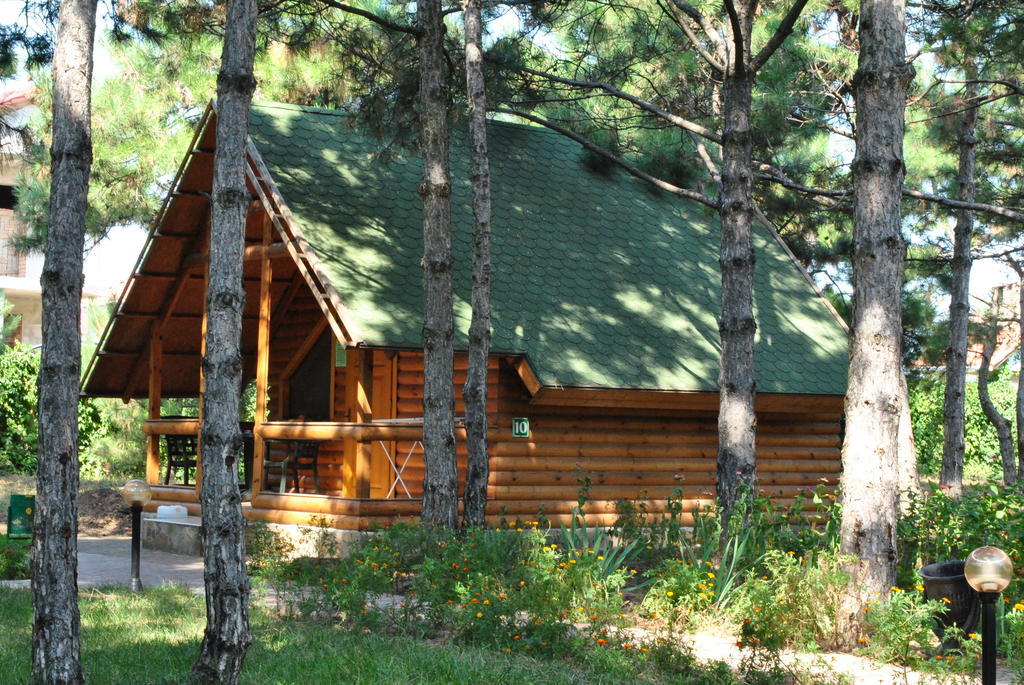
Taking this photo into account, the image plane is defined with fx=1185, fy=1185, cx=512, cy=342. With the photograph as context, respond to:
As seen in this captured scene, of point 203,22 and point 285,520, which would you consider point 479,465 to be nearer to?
point 285,520

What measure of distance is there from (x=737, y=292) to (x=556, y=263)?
4573mm

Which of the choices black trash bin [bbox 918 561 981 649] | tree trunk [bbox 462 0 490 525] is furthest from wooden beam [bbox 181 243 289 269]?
black trash bin [bbox 918 561 981 649]

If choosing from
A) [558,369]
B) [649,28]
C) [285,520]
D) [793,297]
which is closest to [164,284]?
[285,520]

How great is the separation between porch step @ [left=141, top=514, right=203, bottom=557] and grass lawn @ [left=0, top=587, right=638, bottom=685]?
5.34 meters

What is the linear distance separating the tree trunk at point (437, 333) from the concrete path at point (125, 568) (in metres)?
2.61

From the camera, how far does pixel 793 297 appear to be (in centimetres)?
1848

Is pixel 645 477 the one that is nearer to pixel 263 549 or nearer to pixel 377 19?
pixel 263 549

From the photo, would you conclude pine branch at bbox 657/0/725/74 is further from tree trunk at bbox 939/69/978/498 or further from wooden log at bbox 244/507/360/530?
tree trunk at bbox 939/69/978/498

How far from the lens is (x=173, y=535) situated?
15.8m

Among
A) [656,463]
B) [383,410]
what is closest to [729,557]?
[656,463]

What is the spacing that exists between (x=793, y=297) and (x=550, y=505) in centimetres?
635

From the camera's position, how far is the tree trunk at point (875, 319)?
28.4 feet

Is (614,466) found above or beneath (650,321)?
beneath

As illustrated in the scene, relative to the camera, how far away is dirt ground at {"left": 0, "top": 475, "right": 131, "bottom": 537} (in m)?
→ 18.9
